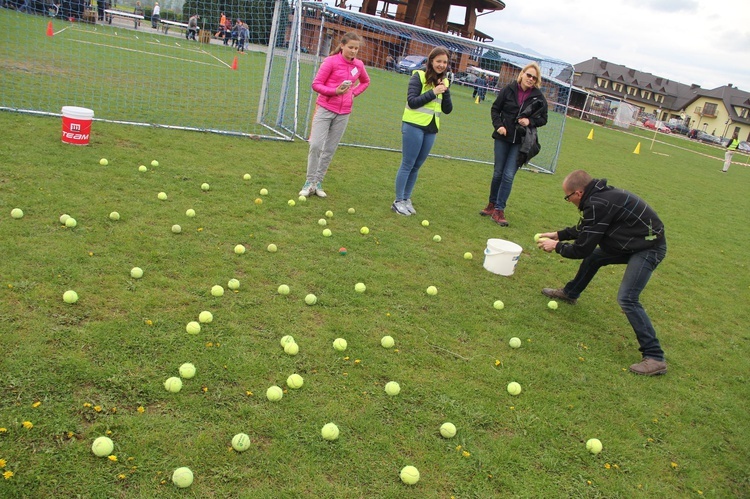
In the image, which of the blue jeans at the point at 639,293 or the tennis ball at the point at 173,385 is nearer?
the tennis ball at the point at 173,385

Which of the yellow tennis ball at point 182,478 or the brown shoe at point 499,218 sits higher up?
the brown shoe at point 499,218

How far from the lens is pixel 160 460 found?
266cm

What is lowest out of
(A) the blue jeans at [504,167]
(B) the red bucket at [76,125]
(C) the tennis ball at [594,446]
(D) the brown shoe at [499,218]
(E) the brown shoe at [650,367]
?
(C) the tennis ball at [594,446]

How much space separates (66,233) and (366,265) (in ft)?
9.42

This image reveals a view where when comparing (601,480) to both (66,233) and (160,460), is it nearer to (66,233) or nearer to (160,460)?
(160,460)

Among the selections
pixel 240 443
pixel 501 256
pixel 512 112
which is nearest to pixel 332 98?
pixel 512 112

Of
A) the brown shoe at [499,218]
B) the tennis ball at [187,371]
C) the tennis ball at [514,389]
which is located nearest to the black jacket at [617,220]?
the tennis ball at [514,389]

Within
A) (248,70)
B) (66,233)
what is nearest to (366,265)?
(66,233)

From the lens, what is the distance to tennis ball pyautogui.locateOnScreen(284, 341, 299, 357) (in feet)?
12.0

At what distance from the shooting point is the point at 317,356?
3.71 meters

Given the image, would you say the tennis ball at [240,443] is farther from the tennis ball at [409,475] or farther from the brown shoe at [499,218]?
the brown shoe at [499,218]

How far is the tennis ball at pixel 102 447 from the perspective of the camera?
2609 millimetres

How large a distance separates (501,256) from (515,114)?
242 cm

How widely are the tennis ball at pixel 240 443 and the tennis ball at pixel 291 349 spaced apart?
894mm
